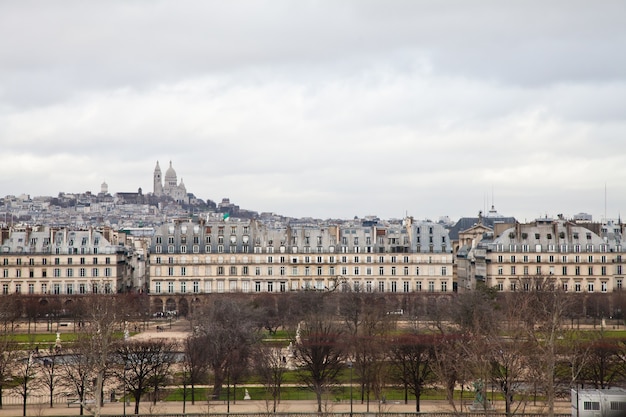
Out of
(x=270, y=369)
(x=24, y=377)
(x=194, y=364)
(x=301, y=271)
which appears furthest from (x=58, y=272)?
(x=270, y=369)

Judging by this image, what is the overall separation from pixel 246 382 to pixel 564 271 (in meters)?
43.4

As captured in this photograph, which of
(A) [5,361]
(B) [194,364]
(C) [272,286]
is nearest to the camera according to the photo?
(A) [5,361]

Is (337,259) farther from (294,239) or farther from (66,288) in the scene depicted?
(66,288)

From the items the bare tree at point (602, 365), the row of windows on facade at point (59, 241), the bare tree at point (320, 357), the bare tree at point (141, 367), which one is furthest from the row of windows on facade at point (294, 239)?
the bare tree at point (602, 365)

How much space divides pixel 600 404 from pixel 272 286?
5122 centimetres

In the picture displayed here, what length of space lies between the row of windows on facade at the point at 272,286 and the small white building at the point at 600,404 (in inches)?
1900

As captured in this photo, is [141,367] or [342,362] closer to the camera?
[141,367]

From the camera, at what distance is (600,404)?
40562 mm

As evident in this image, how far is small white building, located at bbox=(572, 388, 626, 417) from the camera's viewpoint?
132 ft

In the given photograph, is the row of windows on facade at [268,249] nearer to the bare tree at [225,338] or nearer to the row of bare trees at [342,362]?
the bare tree at [225,338]

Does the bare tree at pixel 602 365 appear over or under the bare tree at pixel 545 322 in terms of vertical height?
under

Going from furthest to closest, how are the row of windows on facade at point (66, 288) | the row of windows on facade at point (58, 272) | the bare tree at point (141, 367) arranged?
1. the row of windows on facade at point (58, 272)
2. the row of windows on facade at point (66, 288)
3. the bare tree at point (141, 367)

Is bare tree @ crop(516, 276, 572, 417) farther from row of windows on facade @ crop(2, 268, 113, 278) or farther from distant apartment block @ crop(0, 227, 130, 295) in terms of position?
row of windows on facade @ crop(2, 268, 113, 278)

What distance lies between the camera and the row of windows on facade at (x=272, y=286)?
89750 mm
